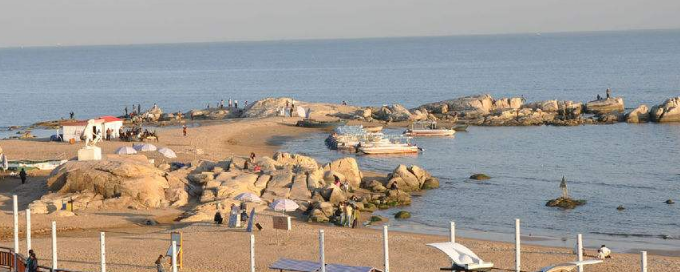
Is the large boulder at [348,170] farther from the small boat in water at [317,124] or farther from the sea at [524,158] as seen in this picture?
the small boat in water at [317,124]

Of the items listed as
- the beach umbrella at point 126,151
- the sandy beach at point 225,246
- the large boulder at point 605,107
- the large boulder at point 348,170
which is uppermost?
the large boulder at point 605,107

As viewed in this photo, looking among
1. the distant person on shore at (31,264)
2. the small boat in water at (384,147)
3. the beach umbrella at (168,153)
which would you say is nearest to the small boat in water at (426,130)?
the small boat in water at (384,147)

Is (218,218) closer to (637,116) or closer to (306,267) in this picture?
(306,267)

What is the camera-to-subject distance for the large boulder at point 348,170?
5506 cm

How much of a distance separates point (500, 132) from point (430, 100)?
44655 millimetres

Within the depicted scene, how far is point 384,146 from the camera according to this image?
245ft

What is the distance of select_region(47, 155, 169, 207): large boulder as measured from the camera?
153 feet

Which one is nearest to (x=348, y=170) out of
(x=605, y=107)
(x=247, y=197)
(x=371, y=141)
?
(x=247, y=197)

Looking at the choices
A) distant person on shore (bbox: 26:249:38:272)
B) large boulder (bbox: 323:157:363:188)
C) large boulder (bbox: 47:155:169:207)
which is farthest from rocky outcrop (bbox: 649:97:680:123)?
distant person on shore (bbox: 26:249:38:272)

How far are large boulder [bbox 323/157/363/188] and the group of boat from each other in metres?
18.0

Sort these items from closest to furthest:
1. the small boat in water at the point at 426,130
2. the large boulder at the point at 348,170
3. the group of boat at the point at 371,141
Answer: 1. the large boulder at the point at 348,170
2. the group of boat at the point at 371,141
3. the small boat in water at the point at 426,130

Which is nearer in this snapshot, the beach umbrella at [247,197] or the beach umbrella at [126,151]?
the beach umbrella at [247,197]

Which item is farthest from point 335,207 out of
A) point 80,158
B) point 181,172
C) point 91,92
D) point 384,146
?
point 91,92

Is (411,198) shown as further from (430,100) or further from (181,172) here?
(430,100)
